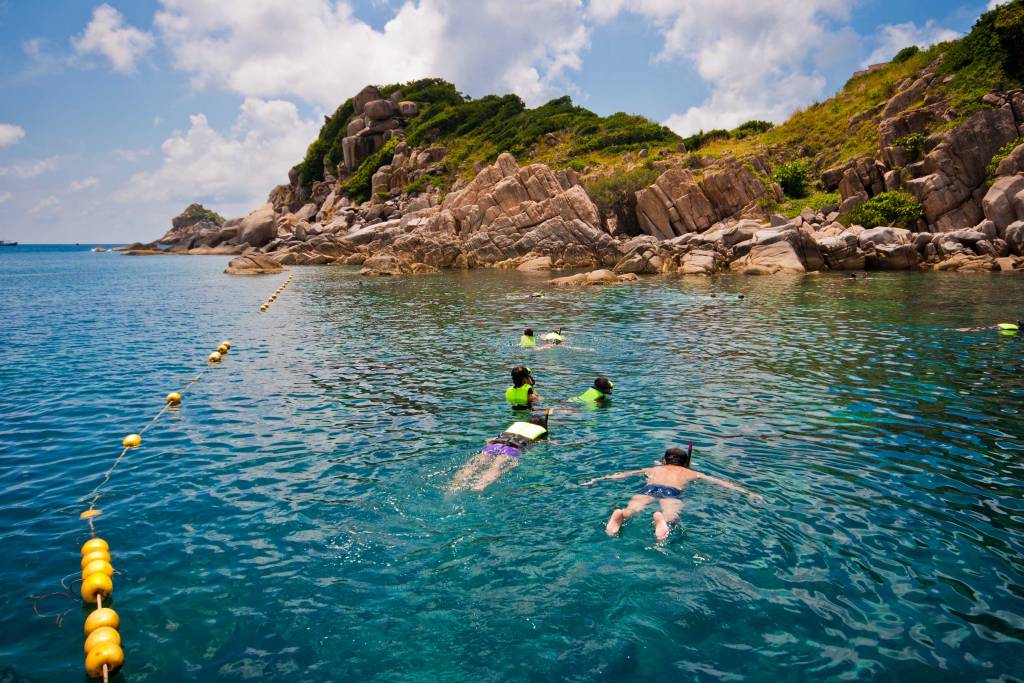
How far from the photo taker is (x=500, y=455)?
1258 centimetres

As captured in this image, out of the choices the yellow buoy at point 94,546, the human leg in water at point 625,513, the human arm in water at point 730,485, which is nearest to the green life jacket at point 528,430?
the human leg in water at point 625,513

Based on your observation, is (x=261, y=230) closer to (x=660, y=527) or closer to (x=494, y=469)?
(x=494, y=469)

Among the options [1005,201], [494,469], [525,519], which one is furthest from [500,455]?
[1005,201]

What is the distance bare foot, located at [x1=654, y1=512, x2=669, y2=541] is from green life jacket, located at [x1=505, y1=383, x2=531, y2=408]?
22.7 ft

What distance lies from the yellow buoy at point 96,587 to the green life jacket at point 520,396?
32.6 ft

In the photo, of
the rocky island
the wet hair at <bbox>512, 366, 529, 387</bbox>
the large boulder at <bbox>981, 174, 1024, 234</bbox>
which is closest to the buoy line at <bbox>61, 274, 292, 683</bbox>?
the wet hair at <bbox>512, 366, 529, 387</bbox>

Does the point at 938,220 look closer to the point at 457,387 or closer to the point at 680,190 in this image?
the point at 680,190

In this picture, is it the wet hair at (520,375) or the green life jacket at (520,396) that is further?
the wet hair at (520,375)

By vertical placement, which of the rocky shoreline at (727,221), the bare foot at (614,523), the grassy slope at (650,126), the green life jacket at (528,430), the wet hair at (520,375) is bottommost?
the bare foot at (614,523)

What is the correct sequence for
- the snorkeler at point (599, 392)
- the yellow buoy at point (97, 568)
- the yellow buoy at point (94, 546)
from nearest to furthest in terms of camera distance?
the yellow buoy at point (97, 568)
the yellow buoy at point (94, 546)
the snorkeler at point (599, 392)

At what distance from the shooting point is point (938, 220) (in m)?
55.8

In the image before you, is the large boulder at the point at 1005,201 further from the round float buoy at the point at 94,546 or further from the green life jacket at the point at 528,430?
the round float buoy at the point at 94,546

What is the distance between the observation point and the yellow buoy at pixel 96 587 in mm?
7805

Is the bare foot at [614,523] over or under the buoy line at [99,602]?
over
